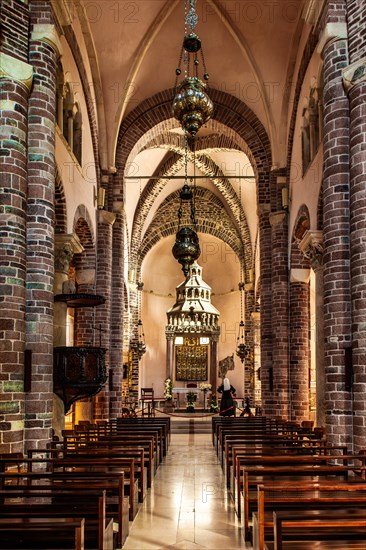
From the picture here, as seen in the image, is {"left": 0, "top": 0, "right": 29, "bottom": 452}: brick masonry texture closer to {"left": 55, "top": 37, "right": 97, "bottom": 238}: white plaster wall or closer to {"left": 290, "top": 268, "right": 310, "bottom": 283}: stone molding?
{"left": 55, "top": 37, "right": 97, "bottom": 238}: white plaster wall

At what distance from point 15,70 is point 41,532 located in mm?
7875

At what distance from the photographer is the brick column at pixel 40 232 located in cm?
1028

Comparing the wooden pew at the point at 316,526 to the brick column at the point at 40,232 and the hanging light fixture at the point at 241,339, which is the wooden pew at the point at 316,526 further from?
the hanging light fixture at the point at 241,339

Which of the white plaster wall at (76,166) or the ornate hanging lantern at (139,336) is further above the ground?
the white plaster wall at (76,166)

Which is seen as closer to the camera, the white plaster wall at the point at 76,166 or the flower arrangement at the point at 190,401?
the white plaster wall at the point at 76,166

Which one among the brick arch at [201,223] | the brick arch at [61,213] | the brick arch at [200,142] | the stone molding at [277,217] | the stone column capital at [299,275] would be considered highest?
the brick arch at [200,142]

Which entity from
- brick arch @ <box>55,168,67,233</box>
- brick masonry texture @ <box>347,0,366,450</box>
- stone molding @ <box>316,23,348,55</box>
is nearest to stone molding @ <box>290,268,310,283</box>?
brick arch @ <box>55,168,67,233</box>

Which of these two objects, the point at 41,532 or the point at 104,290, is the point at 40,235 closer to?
the point at 41,532

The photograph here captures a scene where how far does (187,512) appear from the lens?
8.27 metres

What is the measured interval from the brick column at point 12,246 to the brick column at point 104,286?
7.66 m

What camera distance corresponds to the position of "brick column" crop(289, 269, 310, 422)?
56.7 feet

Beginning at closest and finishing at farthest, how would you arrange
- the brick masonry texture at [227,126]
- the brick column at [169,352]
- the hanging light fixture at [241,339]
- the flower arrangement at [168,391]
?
the brick masonry texture at [227,126], the hanging light fixture at [241,339], the flower arrangement at [168,391], the brick column at [169,352]

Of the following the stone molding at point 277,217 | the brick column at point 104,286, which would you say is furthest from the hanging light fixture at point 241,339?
the brick column at point 104,286

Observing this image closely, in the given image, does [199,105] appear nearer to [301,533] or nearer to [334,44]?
[334,44]
